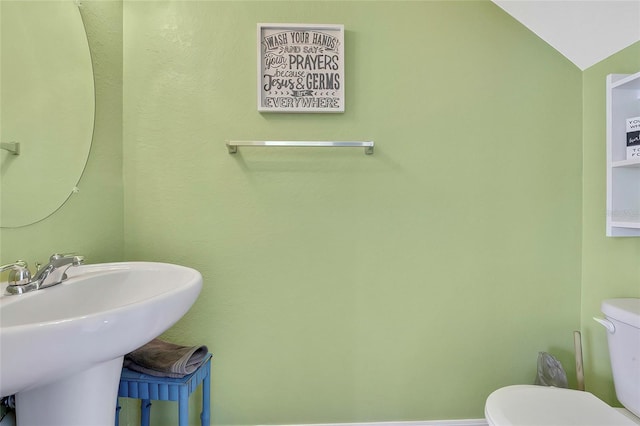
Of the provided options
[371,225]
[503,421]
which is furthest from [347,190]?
[503,421]

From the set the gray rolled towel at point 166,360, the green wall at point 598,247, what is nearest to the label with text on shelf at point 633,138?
the green wall at point 598,247

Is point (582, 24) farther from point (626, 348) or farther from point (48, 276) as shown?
point (48, 276)

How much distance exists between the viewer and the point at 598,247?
53.2 inches

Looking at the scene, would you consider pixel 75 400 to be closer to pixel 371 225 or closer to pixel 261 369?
pixel 261 369

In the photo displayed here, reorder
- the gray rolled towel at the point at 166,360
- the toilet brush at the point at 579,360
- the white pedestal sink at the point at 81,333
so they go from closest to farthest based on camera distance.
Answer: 1. the white pedestal sink at the point at 81,333
2. the gray rolled towel at the point at 166,360
3. the toilet brush at the point at 579,360

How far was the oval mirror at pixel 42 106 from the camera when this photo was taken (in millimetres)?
885

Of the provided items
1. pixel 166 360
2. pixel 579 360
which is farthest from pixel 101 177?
pixel 579 360

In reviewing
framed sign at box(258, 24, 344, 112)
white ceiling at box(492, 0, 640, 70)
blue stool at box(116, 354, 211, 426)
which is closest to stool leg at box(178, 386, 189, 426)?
blue stool at box(116, 354, 211, 426)

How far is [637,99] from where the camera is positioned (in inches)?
47.1

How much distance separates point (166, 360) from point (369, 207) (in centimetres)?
94

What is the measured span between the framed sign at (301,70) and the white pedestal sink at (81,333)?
0.78m

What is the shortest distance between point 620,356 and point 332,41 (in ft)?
5.05

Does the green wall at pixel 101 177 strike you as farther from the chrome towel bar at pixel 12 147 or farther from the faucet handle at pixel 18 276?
the faucet handle at pixel 18 276

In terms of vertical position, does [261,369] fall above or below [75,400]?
below
